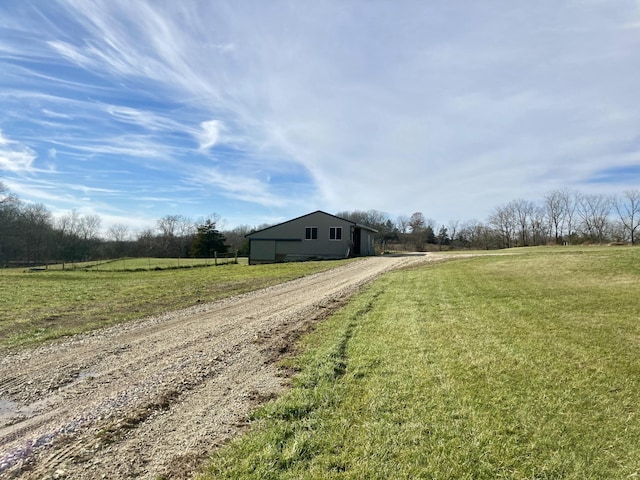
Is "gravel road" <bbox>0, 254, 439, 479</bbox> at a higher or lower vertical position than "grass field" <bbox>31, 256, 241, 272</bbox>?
lower

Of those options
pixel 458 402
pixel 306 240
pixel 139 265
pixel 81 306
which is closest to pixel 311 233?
pixel 306 240

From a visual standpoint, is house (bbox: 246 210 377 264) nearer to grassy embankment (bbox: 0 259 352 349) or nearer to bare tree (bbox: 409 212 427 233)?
grassy embankment (bbox: 0 259 352 349)

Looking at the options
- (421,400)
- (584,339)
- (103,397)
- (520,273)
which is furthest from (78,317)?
(520,273)

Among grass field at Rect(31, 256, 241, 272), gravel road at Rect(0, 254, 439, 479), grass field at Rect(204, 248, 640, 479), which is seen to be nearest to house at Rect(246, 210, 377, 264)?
grass field at Rect(31, 256, 241, 272)

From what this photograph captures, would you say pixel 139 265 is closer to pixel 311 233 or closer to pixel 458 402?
pixel 311 233

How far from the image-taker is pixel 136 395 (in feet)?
13.7

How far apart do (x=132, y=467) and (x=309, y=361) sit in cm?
285

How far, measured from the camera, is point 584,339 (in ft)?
19.9

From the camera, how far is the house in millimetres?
33812

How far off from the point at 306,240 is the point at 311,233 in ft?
2.89

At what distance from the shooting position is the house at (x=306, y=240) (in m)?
33.8

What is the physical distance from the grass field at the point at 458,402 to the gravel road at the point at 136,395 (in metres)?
0.46

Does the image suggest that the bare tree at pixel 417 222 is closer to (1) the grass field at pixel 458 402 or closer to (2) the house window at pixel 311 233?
(2) the house window at pixel 311 233

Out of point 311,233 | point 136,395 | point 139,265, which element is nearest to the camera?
A: point 136,395
